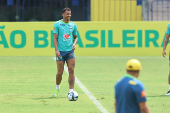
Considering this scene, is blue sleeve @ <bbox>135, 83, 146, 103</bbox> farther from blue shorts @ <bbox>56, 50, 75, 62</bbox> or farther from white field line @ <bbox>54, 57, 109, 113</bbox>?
blue shorts @ <bbox>56, 50, 75, 62</bbox>

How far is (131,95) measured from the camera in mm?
5082

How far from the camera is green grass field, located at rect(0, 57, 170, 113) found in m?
8.83

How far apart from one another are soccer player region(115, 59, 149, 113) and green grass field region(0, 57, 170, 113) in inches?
126

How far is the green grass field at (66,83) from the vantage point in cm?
883

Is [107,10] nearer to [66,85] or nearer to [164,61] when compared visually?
[164,61]

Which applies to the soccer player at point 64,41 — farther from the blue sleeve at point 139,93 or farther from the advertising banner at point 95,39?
the advertising banner at point 95,39

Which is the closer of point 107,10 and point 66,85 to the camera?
point 66,85

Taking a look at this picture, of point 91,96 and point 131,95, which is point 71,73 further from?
point 131,95

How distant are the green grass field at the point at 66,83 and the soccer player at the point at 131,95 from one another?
10.5ft

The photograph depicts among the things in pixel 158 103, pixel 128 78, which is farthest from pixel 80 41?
pixel 128 78

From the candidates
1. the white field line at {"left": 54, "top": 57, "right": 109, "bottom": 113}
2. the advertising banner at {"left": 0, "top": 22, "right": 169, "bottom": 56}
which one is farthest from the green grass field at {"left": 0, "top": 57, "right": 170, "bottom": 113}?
the advertising banner at {"left": 0, "top": 22, "right": 169, "bottom": 56}

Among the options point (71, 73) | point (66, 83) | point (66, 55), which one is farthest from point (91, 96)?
point (66, 83)

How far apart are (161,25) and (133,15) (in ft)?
12.5

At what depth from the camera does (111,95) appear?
10.1 meters
